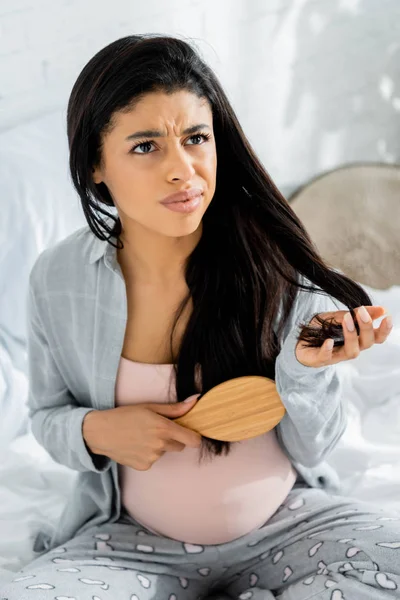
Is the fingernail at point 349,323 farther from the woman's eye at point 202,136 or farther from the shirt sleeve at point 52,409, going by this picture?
the shirt sleeve at point 52,409

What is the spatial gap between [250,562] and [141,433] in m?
0.23

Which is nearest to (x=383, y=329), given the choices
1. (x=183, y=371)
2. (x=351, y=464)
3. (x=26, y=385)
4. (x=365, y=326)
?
(x=365, y=326)

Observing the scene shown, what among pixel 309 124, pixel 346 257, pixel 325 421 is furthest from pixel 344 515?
pixel 309 124

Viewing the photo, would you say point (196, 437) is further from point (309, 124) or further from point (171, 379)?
point (309, 124)

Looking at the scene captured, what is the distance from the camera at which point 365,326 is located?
2.47ft

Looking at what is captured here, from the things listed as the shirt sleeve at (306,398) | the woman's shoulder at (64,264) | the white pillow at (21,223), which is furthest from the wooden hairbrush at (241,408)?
the white pillow at (21,223)

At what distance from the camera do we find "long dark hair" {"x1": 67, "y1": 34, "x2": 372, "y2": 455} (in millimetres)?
865

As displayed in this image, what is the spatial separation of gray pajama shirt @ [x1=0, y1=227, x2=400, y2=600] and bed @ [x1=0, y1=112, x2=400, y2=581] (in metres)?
0.12

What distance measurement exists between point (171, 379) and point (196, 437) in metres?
0.08

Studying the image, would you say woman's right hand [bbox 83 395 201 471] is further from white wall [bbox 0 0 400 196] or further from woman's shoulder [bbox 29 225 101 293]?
white wall [bbox 0 0 400 196]

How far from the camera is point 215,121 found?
930 mm

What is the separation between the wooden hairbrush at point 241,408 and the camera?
94 cm

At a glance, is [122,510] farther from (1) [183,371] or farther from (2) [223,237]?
(2) [223,237]

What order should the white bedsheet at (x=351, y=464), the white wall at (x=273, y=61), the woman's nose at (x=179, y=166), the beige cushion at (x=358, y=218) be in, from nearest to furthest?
the woman's nose at (x=179, y=166)
the white bedsheet at (x=351, y=464)
the white wall at (x=273, y=61)
the beige cushion at (x=358, y=218)
